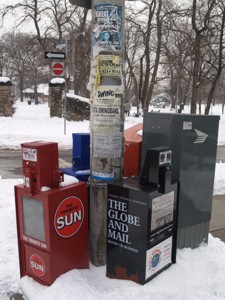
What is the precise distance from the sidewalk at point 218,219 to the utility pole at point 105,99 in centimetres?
202

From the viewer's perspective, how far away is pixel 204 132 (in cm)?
366

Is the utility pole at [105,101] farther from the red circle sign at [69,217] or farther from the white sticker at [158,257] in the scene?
the white sticker at [158,257]

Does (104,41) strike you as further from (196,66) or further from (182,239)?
(196,66)

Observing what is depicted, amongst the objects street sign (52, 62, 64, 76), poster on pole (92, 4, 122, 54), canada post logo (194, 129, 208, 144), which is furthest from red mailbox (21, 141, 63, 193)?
street sign (52, 62, 64, 76)

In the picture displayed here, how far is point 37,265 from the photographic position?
3176 mm

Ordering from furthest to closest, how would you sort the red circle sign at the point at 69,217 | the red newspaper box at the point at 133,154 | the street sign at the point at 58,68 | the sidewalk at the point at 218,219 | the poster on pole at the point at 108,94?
the street sign at the point at 58,68, the sidewalk at the point at 218,219, the red newspaper box at the point at 133,154, the poster on pole at the point at 108,94, the red circle sign at the point at 69,217

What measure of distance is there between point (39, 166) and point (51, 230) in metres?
0.57

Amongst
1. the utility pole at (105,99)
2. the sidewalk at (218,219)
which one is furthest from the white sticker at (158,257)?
the sidewalk at (218,219)

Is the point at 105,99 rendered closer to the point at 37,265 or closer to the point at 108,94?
the point at 108,94

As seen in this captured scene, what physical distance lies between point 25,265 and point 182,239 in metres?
1.69

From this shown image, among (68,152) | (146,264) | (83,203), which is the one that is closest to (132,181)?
(83,203)

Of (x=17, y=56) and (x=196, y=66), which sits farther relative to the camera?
(x=17, y=56)

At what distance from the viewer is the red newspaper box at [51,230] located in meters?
2.98

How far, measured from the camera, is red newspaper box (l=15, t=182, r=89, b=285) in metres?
2.98
